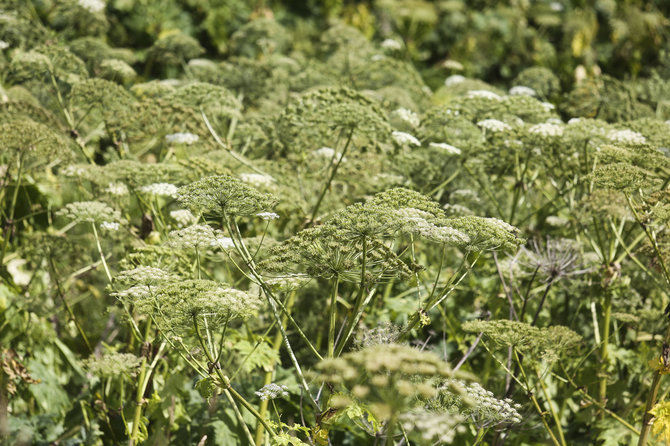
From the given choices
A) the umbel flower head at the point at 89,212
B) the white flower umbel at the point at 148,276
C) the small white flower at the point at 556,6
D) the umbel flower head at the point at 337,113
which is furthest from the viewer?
the small white flower at the point at 556,6

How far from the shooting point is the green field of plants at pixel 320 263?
327 cm

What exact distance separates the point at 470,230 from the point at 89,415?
3171 millimetres

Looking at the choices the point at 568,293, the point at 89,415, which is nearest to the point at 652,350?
the point at 568,293

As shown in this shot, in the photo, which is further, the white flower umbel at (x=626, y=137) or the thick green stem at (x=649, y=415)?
the white flower umbel at (x=626, y=137)

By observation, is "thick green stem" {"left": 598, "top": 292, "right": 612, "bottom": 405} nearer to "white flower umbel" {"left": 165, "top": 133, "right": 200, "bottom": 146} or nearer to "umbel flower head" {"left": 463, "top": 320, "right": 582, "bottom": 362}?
"umbel flower head" {"left": 463, "top": 320, "right": 582, "bottom": 362}

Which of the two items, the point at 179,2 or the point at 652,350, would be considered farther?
the point at 179,2

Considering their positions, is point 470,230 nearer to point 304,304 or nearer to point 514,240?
point 514,240

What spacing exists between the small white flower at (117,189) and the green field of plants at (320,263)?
0.06 feet

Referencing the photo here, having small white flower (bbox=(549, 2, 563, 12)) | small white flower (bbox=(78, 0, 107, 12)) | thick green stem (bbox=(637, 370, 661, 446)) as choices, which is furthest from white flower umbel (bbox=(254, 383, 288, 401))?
small white flower (bbox=(549, 2, 563, 12))

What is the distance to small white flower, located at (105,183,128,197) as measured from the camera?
15.9 ft

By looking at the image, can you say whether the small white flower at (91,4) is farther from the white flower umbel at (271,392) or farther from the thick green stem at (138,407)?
the white flower umbel at (271,392)

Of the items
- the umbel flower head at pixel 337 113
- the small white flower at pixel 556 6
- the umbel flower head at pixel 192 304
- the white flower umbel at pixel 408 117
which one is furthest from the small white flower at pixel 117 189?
the small white flower at pixel 556 6

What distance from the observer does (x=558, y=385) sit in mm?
5441

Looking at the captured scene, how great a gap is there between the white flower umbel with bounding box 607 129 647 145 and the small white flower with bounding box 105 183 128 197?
3.33m
